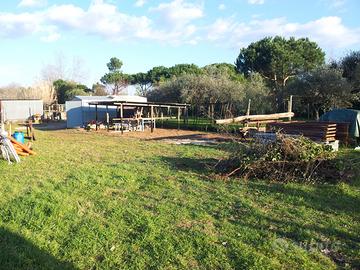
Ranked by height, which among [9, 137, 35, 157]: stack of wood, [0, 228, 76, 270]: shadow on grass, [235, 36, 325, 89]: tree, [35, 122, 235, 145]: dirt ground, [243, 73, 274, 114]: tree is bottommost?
[35, 122, 235, 145]: dirt ground

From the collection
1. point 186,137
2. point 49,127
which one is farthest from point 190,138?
point 49,127

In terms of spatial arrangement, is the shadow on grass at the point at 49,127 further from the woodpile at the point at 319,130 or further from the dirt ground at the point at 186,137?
the woodpile at the point at 319,130

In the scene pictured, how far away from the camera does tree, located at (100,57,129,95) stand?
63969 millimetres

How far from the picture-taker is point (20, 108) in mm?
40688

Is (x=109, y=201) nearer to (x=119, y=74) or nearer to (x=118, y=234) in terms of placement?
(x=118, y=234)

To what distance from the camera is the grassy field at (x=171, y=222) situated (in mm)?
4348

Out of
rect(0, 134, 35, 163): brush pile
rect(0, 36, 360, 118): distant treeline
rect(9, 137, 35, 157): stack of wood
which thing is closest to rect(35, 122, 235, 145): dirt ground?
rect(0, 36, 360, 118): distant treeline

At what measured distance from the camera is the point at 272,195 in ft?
23.4

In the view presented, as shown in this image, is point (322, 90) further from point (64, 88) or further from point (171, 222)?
point (64, 88)

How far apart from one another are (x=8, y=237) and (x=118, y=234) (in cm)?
142

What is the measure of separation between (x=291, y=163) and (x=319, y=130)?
572cm

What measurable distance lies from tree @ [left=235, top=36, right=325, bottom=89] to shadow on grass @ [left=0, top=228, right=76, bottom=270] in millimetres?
35917

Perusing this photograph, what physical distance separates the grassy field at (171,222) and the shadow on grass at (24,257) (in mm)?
Result: 12

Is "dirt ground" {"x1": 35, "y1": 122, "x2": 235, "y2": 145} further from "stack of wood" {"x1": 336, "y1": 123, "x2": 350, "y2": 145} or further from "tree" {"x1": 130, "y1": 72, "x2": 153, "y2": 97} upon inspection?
"tree" {"x1": 130, "y1": 72, "x2": 153, "y2": 97}
